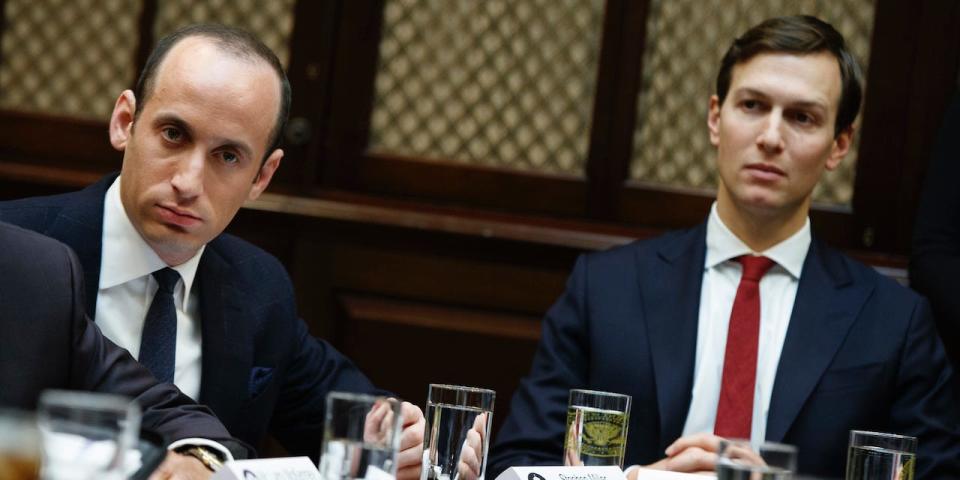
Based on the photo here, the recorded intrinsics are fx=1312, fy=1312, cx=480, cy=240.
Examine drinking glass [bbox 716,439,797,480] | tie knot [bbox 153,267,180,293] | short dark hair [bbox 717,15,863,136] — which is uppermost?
short dark hair [bbox 717,15,863,136]

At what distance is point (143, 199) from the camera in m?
1.94

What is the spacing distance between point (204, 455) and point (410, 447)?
348mm

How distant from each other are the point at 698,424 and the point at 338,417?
4.23 feet

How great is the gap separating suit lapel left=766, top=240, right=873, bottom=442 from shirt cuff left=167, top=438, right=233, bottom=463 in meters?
1.14

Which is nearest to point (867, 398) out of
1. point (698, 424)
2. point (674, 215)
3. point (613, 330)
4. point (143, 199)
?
point (698, 424)

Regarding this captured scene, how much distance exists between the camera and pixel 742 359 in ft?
8.00

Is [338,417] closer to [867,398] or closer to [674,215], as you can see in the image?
[867,398]

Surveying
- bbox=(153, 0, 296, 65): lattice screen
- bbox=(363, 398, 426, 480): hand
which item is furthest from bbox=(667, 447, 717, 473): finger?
bbox=(153, 0, 296, 65): lattice screen

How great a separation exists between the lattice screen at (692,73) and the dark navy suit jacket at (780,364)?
0.74m

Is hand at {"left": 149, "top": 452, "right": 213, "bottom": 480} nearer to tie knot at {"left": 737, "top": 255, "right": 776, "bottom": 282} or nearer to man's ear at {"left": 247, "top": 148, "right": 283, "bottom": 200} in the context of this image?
man's ear at {"left": 247, "top": 148, "right": 283, "bottom": 200}

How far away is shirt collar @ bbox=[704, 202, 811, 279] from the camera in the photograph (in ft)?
8.45

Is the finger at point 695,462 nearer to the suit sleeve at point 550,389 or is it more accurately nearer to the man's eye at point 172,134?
the suit sleeve at point 550,389

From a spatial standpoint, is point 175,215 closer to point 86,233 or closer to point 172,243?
point 172,243

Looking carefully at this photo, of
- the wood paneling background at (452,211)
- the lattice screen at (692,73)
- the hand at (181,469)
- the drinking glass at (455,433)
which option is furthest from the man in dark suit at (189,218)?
the lattice screen at (692,73)
